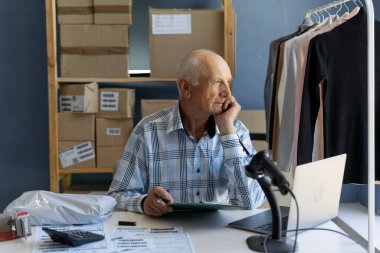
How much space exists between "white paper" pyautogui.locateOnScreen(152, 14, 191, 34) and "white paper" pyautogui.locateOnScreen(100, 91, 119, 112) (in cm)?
45

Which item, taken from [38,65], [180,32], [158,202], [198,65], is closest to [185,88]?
[198,65]

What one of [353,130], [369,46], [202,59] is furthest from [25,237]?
[353,130]

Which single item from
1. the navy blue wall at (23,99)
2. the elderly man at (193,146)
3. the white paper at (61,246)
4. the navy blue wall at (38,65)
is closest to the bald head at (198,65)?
the elderly man at (193,146)

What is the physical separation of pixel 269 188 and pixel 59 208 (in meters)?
0.66

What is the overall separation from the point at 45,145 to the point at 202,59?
2023 millimetres

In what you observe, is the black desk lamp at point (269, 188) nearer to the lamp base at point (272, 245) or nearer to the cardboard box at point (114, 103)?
the lamp base at point (272, 245)

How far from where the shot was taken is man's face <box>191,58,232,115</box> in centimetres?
194

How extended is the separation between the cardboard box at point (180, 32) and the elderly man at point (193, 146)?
1.16 meters

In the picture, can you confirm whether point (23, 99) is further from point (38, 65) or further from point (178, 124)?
point (178, 124)

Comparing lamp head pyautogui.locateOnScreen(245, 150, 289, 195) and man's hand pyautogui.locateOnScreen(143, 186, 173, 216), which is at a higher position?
lamp head pyautogui.locateOnScreen(245, 150, 289, 195)

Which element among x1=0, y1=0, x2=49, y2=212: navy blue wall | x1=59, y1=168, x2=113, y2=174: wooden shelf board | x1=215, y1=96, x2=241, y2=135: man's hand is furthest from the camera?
x1=0, y1=0, x2=49, y2=212: navy blue wall

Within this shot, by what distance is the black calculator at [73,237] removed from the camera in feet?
4.45

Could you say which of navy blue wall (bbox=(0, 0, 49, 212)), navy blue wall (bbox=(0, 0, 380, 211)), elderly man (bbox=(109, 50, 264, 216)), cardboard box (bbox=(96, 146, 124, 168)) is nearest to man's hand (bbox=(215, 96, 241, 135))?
elderly man (bbox=(109, 50, 264, 216))

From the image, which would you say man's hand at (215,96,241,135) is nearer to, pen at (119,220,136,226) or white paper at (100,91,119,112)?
pen at (119,220,136,226)
